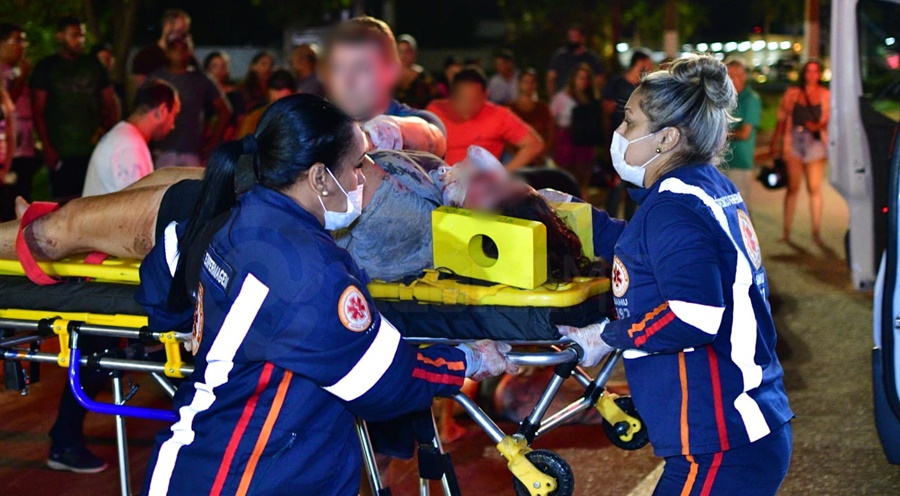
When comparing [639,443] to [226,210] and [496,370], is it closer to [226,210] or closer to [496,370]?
[496,370]

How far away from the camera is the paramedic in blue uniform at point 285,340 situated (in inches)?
94.5

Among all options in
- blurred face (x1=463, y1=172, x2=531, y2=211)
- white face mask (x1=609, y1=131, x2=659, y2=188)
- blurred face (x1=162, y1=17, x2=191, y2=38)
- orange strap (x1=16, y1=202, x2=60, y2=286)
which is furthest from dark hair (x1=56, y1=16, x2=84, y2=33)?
white face mask (x1=609, y1=131, x2=659, y2=188)

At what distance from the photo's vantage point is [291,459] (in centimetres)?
246

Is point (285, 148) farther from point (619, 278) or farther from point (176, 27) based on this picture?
point (176, 27)

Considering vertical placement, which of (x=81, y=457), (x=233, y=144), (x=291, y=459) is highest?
(x=233, y=144)

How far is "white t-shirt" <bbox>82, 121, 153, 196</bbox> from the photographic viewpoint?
17.0 ft

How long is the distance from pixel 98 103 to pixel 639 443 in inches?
233

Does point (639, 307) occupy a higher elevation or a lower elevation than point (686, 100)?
lower

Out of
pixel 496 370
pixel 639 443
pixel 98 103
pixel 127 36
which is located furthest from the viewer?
pixel 127 36

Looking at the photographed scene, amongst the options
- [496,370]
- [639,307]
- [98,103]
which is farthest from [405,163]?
[98,103]

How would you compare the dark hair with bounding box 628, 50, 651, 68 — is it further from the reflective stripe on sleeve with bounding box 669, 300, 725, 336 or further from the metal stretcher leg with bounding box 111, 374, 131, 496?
the reflective stripe on sleeve with bounding box 669, 300, 725, 336

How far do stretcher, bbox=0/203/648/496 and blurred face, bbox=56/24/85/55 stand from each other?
15.7 feet

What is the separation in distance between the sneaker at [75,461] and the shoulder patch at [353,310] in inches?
110

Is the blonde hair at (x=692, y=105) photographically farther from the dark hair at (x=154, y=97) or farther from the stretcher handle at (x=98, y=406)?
the dark hair at (x=154, y=97)
